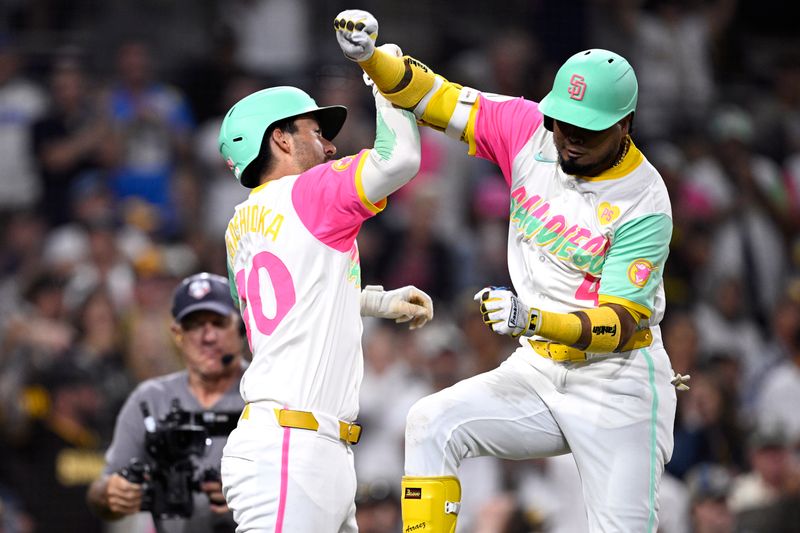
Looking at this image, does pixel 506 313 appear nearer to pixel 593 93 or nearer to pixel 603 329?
pixel 603 329

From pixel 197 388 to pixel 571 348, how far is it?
2.02m

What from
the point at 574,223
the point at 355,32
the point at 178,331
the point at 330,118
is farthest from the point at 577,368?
the point at 178,331

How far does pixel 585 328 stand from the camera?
15.6 feet

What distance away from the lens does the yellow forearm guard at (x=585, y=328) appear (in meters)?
4.73

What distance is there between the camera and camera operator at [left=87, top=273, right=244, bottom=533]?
616 centimetres

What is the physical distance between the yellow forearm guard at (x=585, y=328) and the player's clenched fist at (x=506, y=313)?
0.19ft

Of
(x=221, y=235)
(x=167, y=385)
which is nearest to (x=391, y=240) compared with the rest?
(x=221, y=235)

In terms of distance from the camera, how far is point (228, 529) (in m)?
6.19

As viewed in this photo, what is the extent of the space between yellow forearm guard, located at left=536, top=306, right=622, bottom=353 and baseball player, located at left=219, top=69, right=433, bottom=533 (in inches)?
28.5

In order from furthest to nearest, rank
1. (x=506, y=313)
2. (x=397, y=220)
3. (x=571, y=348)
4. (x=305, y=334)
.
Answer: (x=397, y=220), (x=571, y=348), (x=305, y=334), (x=506, y=313)

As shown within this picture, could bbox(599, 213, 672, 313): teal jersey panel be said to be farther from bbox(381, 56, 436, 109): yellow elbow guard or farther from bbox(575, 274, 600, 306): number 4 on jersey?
bbox(381, 56, 436, 109): yellow elbow guard

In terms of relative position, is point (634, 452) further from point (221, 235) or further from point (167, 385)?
point (221, 235)

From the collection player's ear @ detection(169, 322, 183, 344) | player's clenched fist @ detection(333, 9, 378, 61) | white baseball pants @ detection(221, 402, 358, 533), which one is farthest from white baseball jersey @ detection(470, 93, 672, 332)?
player's ear @ detection(169, 322, 183, 344)

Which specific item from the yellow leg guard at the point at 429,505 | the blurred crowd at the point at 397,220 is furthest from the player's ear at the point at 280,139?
the blurred crowd at the point at 397,220
